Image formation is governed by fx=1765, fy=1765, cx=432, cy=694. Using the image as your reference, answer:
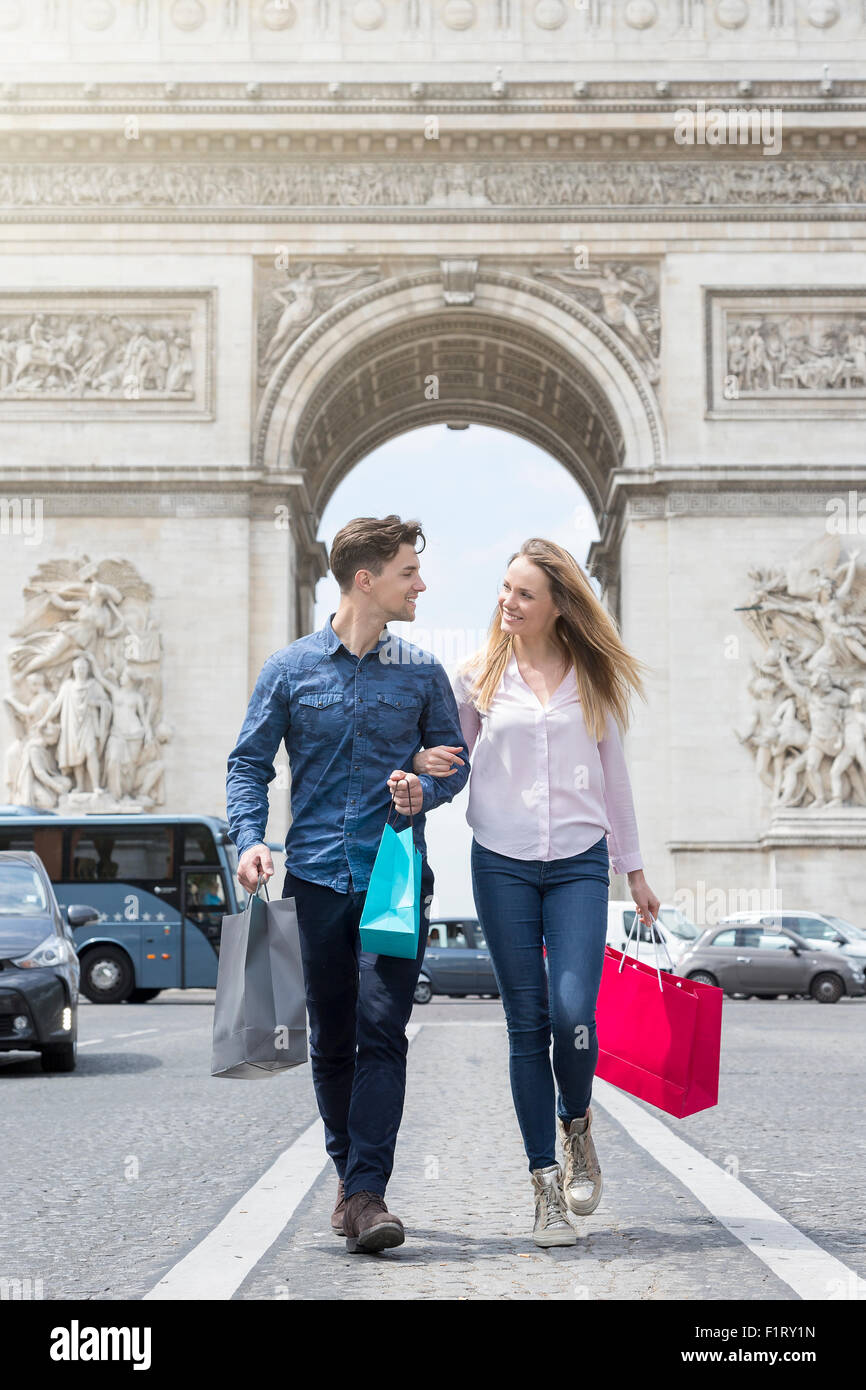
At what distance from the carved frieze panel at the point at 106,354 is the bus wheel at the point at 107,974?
972 cm

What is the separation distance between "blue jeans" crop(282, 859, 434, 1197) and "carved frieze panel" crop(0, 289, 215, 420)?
85.2 ft

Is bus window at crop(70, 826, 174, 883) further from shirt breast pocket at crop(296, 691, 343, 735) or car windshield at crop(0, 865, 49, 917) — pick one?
shirt breast pocket at crop(296, 691, 343, 735)

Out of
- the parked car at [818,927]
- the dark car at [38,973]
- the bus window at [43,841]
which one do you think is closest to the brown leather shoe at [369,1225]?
the dark car at [38,973]

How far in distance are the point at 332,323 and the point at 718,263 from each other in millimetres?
6693

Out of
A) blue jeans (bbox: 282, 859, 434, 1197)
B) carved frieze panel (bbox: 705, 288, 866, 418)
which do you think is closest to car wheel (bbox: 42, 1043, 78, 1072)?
blue jeans (bbox: 282, 859, 434, 1197)

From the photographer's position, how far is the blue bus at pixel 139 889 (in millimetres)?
24797

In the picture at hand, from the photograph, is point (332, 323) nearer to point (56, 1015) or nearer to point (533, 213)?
point (533, 213)

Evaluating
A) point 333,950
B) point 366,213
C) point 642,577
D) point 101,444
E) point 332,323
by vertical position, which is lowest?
point 333,950

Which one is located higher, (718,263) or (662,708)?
(718,263)

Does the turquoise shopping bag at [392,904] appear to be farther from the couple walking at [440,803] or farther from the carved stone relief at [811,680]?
the carved stone relief at [811,680]

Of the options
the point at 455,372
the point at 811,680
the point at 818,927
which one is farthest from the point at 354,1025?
the point at 455,372
